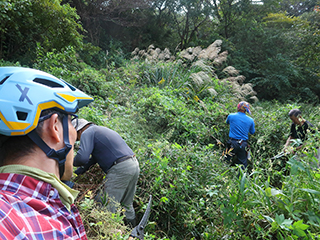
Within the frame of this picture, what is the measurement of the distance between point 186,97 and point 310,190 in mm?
6154

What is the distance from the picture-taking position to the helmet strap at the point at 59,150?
3.74ft

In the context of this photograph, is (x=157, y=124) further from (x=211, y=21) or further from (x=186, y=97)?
(x=211, y=21)

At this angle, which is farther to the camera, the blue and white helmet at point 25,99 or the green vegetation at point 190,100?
the green vegetation at point 190,100

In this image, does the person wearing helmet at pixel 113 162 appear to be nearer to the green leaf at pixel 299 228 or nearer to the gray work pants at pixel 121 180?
the gray work pants at pixel 121 180

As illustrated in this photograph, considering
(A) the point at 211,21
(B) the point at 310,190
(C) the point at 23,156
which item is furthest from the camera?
(A) the point at 211,21

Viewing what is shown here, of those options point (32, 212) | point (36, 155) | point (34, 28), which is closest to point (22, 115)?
point (36, 155)

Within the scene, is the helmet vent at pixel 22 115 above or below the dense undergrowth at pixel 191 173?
above

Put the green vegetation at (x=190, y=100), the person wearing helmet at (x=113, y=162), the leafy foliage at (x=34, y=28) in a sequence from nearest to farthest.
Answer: the green vegetation at (x=190, y=100) < the person wearing helmet at (x=113, y=162) < the leafy foliage at (x=34, y=28)

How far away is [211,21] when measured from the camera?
53.9 feet

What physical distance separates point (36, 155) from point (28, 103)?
0.92 ft

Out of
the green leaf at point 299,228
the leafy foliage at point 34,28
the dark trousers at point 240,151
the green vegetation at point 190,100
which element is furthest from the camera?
the leafy foliage at point 34,28

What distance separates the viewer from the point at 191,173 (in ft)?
11.5

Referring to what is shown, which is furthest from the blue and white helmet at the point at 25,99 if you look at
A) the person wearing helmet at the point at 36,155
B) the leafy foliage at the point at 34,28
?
the leafy foliage at the point at 34,28

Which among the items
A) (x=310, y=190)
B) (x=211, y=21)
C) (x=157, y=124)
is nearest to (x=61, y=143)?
(x=310, y=190)
